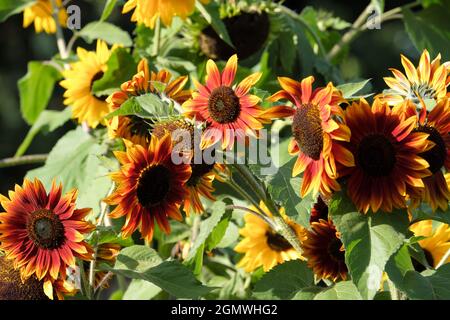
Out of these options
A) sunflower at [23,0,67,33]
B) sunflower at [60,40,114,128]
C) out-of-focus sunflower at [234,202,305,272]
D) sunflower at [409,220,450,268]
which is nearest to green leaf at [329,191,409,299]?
sunflower at [409,220,450,268]

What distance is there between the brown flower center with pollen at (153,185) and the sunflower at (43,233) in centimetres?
5

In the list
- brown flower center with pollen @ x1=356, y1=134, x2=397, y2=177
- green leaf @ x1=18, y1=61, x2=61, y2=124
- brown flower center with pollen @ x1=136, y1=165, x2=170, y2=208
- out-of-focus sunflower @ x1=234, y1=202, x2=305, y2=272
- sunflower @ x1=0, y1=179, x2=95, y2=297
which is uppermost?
brown flower center with pollen @ x1=356, y1=134, x2=397, y2=177

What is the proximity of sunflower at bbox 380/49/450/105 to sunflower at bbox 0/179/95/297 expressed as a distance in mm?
295

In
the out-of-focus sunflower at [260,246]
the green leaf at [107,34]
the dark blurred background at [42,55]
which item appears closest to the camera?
the out-of-focus sunflower at [260,246]

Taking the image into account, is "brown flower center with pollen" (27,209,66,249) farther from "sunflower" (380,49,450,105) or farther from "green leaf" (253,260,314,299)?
"sunflower" (380,49,450,105)

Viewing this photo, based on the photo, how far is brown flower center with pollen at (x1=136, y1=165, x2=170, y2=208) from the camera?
86 centimetres

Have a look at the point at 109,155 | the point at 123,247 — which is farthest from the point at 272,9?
the point at 123,247

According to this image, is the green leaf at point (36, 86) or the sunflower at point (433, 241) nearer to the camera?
the sunflower at point (433, 241)

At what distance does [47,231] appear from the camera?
0.85 m

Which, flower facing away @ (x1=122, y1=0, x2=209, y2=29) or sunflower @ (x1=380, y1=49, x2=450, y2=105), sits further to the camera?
flower facing away @ (x1=122, y1=0, x2=209, y2=29)

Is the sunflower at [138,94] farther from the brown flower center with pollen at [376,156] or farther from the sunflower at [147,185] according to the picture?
the brown flower center with pollen at [376,156]

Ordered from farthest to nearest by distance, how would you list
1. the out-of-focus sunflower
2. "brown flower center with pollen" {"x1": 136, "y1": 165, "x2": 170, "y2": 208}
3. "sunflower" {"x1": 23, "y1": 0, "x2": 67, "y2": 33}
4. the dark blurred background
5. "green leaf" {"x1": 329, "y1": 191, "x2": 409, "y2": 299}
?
1. the dark blurred background
2. "sunflower" {"x1": 23, "y1": 0, "x2": 67, "y2": 33}
3. the out-of-focus sunflower
4. "brown flower center with pollen" {"x1": 136, "y1": 165, "x2": 170, "y2": 208}
5. "green leaf" {"x1": 329, "y1": 191, "x2": 409, "y2": 299}

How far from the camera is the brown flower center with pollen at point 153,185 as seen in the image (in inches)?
33.7

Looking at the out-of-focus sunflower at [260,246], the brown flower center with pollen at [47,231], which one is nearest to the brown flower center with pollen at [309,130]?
the brown flower center with pollen at [47,231]
